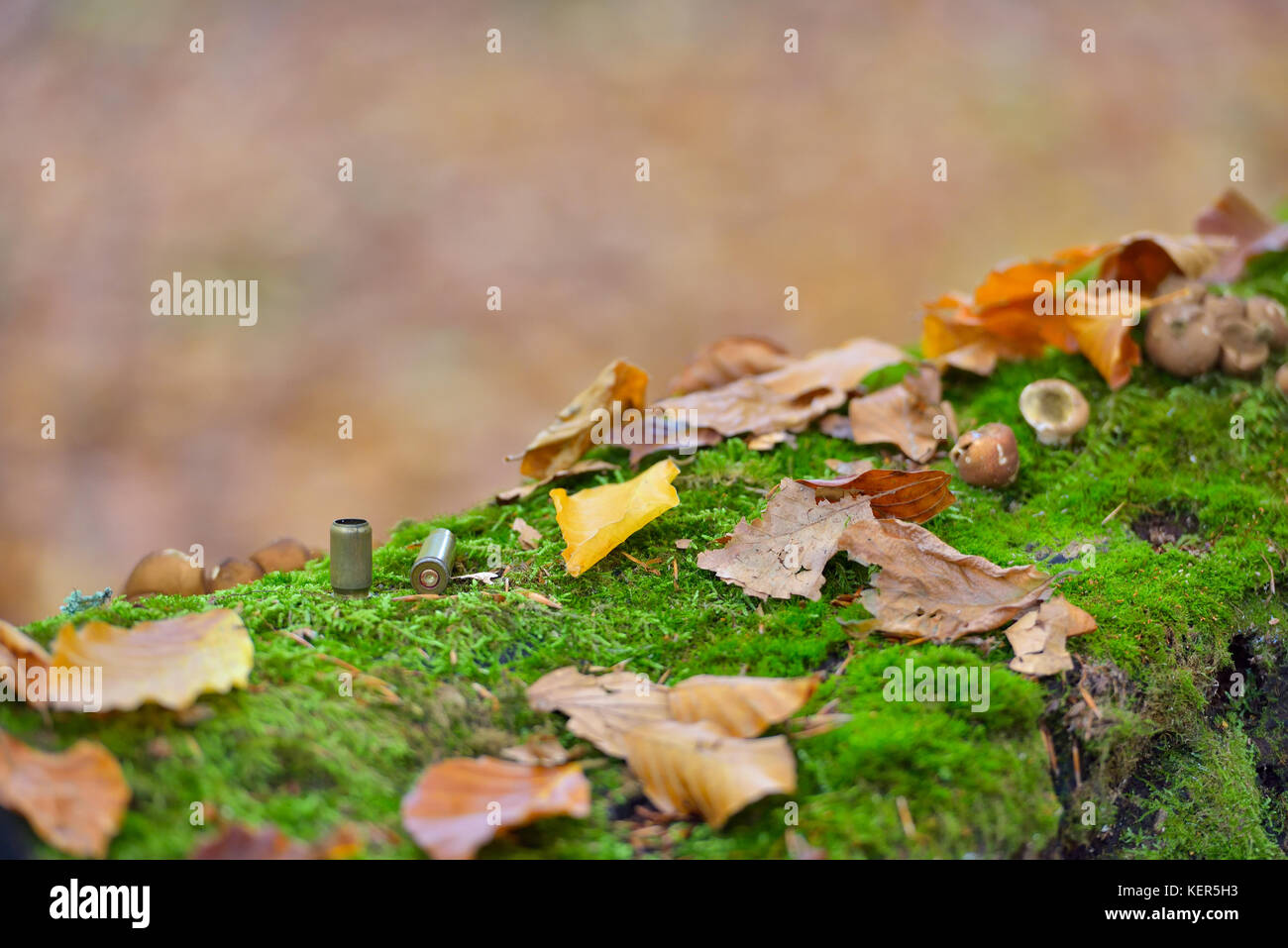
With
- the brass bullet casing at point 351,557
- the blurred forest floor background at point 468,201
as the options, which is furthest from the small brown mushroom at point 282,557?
the blurred forest floor background at point 468,201

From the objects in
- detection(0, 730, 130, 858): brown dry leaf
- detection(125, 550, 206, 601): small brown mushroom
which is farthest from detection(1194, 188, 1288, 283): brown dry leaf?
detection(0, 730, 130, 858): brown dry leaf

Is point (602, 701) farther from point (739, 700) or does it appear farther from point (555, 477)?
point (555, 477)

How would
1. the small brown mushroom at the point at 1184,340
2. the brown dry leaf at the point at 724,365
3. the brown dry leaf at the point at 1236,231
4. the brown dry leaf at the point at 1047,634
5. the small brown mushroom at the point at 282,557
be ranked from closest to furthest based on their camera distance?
the brown dry leaf at the point at 1047,634 < the small brown mushroom at the point at 282,557 < the small brown mushroom at the point at 1184,340 < the brown dry leaf at the point at 724,365 < the brown dry leaf at the point at 1236,231

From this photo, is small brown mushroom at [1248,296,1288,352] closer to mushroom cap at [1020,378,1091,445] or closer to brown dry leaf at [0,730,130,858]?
mushroom cap at [1020,378,1091,445]

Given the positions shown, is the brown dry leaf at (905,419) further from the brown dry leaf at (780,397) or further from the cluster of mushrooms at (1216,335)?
the cluster of mushrooms at (1216,335)

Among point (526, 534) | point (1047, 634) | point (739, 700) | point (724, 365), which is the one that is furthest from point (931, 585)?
point (724, 365)

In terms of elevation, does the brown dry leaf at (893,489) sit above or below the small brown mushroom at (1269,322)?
below
